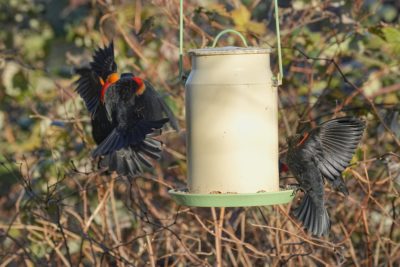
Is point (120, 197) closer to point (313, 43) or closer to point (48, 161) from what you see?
point (48, 161)

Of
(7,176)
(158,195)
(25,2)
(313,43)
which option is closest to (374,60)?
(313,43)

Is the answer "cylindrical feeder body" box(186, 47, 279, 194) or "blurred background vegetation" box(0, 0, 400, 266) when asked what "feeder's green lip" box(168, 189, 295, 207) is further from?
"blurred background vegetation" box(0, 0, 400, 266)

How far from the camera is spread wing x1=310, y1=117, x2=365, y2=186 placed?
4305 millimetres

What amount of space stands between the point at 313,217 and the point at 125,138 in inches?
34.2

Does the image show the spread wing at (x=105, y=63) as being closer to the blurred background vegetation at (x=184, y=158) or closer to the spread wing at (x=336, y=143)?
the blurred background vegetation at (x=184, y=158)

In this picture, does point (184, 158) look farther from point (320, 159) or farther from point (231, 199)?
point (231, 199)

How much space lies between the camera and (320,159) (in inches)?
174

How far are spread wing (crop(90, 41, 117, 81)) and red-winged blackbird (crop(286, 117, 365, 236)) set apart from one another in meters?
1.12

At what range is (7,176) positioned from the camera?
654 cm

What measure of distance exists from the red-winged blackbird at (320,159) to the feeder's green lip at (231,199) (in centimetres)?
35

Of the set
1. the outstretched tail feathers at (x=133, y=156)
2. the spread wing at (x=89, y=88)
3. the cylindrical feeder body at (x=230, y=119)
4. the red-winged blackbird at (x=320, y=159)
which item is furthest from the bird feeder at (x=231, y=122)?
the spread wing at (x=89, y=88)

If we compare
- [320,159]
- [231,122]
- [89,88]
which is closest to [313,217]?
[320,159]

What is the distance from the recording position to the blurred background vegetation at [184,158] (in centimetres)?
511

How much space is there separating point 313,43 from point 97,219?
1.56 meters
